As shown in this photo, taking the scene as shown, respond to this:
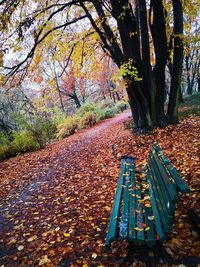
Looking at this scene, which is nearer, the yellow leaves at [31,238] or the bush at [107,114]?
the yellow leaves at [31,238]

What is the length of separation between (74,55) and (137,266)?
9.19 metres

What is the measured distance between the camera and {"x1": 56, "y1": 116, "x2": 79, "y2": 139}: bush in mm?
15109

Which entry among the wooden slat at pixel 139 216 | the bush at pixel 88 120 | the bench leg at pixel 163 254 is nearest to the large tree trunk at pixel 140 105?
the wooden slat at pixel 139 216

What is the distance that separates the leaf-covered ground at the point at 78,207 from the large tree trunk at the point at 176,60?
39.4 inches

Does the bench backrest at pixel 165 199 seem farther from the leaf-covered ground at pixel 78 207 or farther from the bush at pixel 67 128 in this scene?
the bush at pixel 67 128

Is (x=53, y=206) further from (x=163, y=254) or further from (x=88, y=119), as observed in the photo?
(x=88, y=119)

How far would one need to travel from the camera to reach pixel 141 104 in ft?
27.5

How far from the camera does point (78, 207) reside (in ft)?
14.2

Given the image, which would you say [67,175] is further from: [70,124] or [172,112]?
[70,124]

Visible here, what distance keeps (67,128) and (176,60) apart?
9.04 m

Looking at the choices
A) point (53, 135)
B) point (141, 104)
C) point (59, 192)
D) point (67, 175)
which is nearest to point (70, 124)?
point (53, 135)

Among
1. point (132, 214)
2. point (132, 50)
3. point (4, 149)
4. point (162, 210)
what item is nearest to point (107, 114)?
point (4, 149)

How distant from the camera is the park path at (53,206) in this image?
3.30 metres

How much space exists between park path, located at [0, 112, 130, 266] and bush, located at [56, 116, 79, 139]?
281 inches
